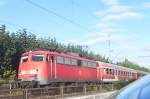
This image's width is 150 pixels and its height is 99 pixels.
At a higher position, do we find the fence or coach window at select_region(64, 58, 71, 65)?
coach window at select_region(64, 58, 71, 65)

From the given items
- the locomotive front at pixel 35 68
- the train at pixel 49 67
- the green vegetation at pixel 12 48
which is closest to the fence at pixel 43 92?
the train at pixel 49 67

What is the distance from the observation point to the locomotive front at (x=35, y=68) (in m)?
31.0

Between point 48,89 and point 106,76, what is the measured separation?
23.0 metres

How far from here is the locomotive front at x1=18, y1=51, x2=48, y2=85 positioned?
31.0 m

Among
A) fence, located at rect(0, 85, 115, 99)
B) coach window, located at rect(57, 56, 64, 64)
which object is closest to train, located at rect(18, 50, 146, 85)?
coach window, located at rect(57, 56, 64, 64)

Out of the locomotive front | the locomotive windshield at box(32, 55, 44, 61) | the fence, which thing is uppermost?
the locomotive windshield at box(32, 55, 44, 61)

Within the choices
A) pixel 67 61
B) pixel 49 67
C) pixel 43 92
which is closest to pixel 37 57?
pixel 49 67

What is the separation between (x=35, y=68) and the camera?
3166cm

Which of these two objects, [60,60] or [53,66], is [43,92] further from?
[60,60]

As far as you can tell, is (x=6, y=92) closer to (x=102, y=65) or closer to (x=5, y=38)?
(x=102, y=65)

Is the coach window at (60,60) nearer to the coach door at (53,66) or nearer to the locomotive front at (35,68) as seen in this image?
the coach door at (53,66)

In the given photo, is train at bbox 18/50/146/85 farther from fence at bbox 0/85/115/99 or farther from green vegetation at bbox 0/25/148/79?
green vegetation at bbox 0/25/148/79

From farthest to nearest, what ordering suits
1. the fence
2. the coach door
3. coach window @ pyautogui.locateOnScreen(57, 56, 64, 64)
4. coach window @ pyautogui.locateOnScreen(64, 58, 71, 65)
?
coach window @ pyautogui.locateOnScreen(64, 58, 71, 65)
coach window @ pyautogui.locateOnScreen(57, 56, 64, 64)
the coach door
the fence

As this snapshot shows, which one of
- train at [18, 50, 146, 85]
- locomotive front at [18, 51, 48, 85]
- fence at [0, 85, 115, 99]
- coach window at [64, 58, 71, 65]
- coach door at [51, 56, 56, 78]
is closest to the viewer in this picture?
fence at [0, 85, 115, 99]
